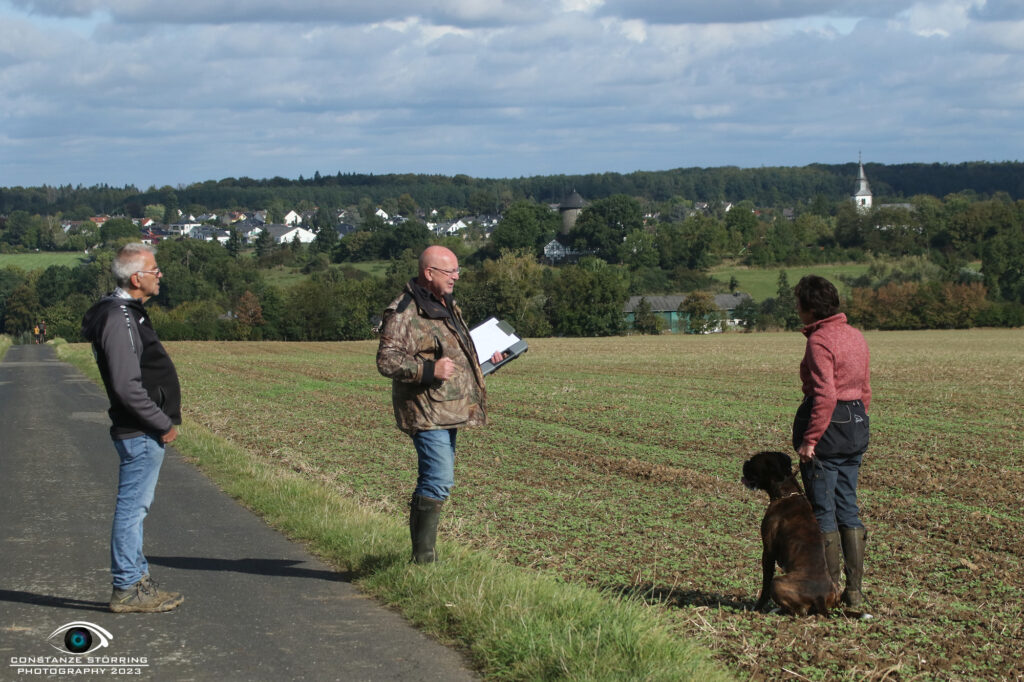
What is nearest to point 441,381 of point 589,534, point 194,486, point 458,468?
point 589,534

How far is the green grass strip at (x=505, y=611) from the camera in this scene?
14.9 ft

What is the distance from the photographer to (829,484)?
5.77 meters

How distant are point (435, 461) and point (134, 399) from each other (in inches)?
67.1

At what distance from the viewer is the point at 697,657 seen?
4641mm

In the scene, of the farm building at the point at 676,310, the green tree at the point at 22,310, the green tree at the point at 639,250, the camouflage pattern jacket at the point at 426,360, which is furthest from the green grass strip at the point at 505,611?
the green tree at the point at 22,310

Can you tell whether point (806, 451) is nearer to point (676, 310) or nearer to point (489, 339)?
point (489, 339)

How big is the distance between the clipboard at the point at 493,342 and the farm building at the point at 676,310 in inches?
3222

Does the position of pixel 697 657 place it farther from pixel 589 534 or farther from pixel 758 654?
pixel 589 534

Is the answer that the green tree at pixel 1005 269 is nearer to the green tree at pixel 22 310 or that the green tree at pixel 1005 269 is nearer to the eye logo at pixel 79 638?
the eye logo at pixel 79 638

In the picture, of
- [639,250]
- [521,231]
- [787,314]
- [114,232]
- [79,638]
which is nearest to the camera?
[79,638]

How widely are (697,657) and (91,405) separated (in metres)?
17.7

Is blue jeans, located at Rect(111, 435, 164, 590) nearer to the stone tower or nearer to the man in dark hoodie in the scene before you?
the man in dark hoodie

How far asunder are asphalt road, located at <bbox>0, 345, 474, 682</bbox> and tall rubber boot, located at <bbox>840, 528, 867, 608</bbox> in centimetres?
241

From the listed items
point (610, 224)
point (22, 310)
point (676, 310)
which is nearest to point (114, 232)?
point (22, 310)
